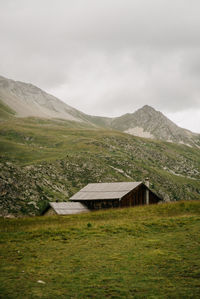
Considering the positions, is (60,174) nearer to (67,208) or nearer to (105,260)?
(67,208)

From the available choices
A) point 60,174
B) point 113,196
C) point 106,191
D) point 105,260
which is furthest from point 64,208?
point 60,174

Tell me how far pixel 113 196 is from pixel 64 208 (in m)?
9.42

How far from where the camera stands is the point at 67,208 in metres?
55.2

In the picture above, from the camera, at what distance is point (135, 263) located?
61.7 ft

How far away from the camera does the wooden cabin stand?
5914 centimetres

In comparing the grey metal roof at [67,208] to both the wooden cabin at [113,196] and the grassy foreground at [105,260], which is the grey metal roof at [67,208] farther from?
the grassy foreground at [105,260]

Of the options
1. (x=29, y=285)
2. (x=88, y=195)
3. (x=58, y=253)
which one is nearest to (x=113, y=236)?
(x=58, y=253)

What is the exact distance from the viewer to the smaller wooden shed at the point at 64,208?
53.0 m

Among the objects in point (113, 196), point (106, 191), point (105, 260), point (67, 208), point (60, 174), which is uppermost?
point (60, 174)

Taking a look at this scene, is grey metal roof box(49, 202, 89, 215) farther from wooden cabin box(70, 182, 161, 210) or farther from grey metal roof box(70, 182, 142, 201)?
grey metal roof box(70, 182, 142, 201)

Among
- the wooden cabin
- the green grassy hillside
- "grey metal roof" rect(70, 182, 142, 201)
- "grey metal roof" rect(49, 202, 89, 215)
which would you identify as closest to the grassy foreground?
"grey metal roof" rect(49, 202, 89, 215)

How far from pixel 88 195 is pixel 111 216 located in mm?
22453

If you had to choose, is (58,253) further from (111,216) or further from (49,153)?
(49,153)

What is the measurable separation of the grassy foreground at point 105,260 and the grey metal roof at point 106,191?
26833mm
